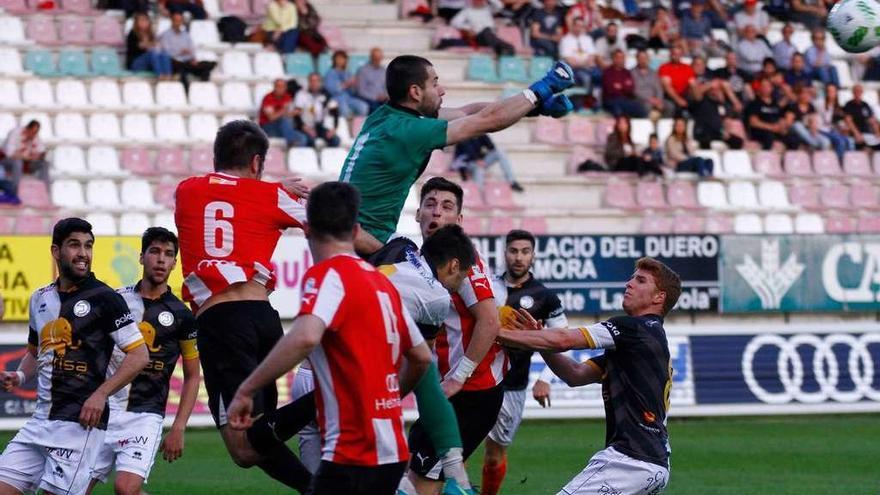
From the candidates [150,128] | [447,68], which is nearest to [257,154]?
[150,128]

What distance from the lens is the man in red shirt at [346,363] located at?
6652mm

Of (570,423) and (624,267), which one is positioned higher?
(624,267)

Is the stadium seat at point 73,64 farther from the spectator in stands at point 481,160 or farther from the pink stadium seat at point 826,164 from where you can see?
the pink stadium seat at point 826,164

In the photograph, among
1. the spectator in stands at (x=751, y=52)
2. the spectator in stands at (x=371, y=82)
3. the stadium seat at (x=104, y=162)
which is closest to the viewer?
the stadium seat at (x=104, y=162)

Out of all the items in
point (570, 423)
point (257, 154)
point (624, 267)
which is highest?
point (257, 154)

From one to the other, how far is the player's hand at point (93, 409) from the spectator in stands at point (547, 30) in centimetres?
1822

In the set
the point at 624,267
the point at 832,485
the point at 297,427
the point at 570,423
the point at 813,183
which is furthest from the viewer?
the point at 813,183

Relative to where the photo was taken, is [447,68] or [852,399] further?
[447,68]

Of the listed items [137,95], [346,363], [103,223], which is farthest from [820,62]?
[346,363]


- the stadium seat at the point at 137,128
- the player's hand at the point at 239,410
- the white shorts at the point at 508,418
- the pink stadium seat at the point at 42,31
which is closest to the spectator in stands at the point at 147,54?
the stadium seat at the point at 137,128

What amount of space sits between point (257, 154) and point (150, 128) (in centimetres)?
1529

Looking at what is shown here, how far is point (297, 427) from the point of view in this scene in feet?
26.5

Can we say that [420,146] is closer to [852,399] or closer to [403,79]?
[403,79]

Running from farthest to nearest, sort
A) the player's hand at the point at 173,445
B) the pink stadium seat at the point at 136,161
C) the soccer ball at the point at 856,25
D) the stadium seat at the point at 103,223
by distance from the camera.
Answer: the pink stadium seat at the point at 136,161, the stadium seat at the point at 103,223, the soccer ball at the point at 856,25, the player's hand at the point at 173,445
